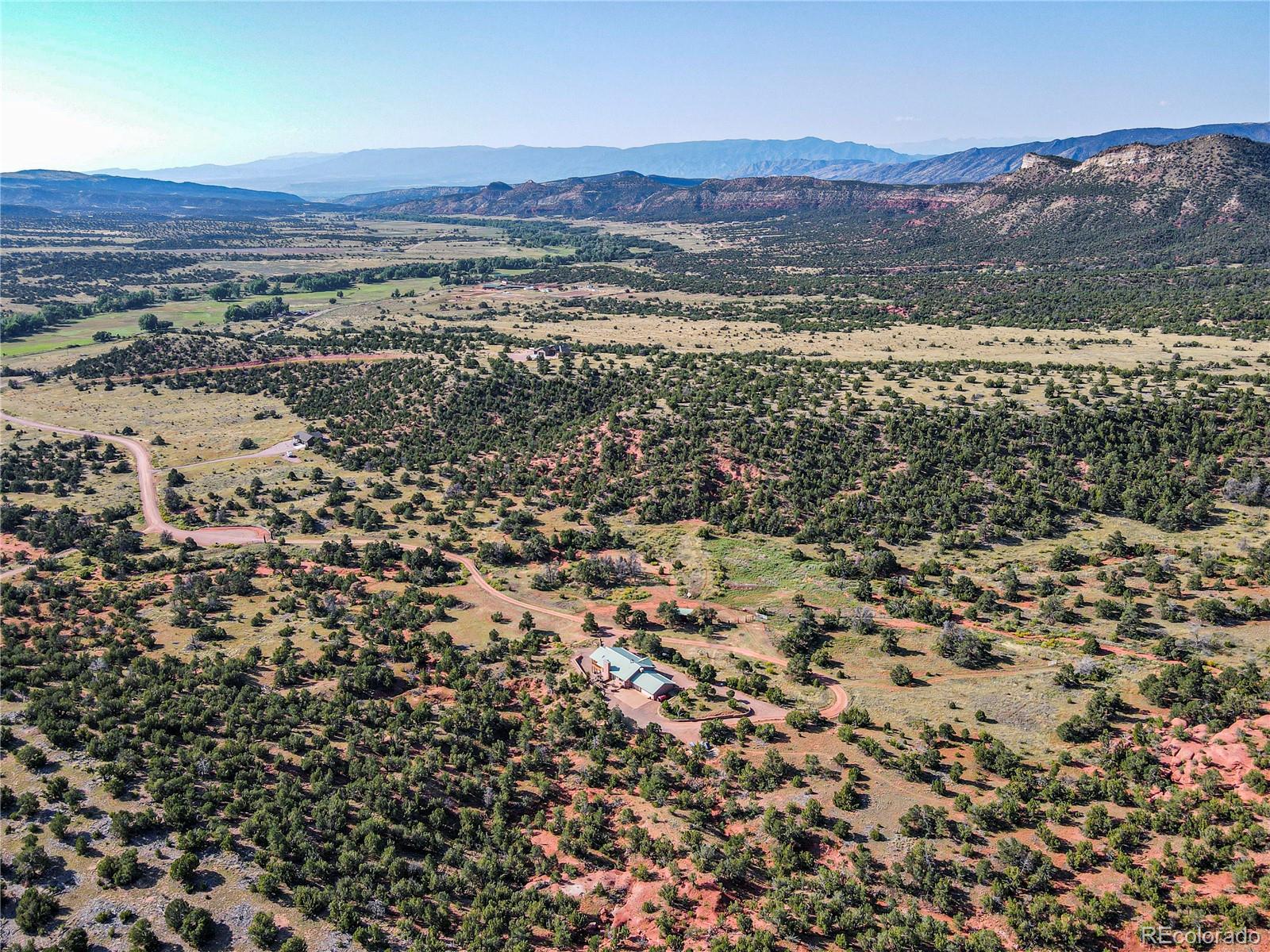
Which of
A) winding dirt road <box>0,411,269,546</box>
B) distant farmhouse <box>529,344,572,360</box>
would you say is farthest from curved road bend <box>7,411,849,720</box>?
distant farmhouse <box>529,344,572,360</box>

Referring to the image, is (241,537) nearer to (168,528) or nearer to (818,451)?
(168,528)

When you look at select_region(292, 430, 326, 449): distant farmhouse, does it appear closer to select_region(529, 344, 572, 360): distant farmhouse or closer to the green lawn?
select_region(529, 344, 572, 360): distant farmhouse

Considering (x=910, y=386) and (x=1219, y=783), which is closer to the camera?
(x=1219, y=783)

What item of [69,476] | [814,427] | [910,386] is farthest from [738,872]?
[69,476]

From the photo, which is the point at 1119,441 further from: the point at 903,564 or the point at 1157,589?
the point at 903,564

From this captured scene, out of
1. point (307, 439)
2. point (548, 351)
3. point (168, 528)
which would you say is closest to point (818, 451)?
point (548, 351)

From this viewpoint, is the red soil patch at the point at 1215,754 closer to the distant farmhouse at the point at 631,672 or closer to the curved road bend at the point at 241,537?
the curved road bend at the point at 241,537

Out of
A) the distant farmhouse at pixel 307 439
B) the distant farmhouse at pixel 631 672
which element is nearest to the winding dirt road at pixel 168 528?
the distant farmhouse at pixel 307 439
